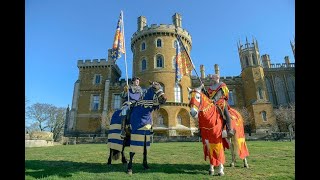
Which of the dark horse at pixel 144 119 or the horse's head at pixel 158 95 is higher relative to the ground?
the horse's head at pixel 158 95

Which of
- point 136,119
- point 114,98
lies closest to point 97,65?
point 114,98

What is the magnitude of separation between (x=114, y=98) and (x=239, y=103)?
888 inches

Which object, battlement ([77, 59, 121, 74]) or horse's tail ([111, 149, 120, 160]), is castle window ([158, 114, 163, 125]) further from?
horse's tail ([111, 149, 120, 160])

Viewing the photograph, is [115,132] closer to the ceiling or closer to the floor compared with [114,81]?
closer to the floor

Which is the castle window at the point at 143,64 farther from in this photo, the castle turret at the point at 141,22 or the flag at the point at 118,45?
the flag at the point at 118,45

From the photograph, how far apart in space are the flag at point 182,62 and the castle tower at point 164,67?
25.5m

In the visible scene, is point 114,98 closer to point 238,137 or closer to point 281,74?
point 281,74

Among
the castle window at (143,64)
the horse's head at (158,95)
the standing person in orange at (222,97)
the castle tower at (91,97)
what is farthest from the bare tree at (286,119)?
the horse's head at (158,95)

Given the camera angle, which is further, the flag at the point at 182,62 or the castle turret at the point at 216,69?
the castle turret at the point at 216,69

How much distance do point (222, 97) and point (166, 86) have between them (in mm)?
29553

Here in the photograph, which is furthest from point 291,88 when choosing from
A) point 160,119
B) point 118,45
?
point 118,45

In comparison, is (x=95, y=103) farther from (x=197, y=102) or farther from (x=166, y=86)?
(x=197, y=102)

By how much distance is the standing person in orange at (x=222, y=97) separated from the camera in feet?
22.7
